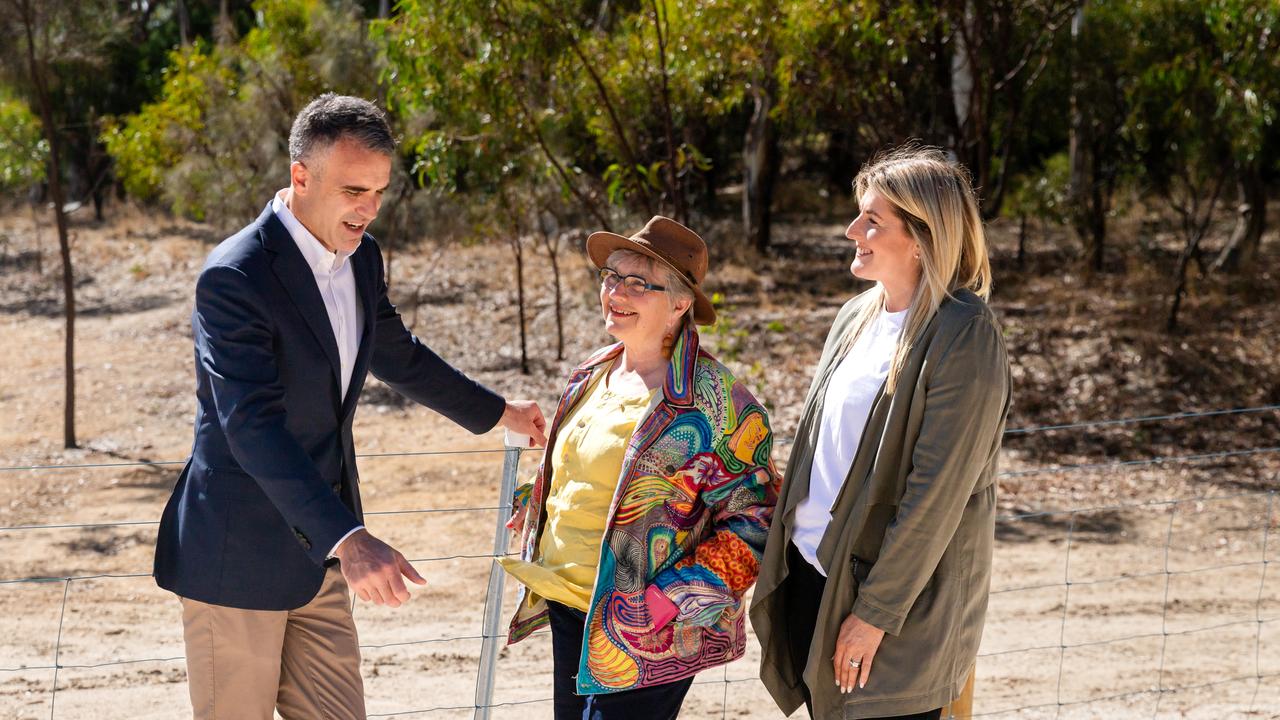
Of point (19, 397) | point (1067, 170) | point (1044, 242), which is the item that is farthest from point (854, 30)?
point (1067, 170)

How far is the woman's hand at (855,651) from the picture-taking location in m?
2.67

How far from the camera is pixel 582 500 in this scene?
3004 mm

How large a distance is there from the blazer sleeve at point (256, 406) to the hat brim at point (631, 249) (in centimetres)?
83

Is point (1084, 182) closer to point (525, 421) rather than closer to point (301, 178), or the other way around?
point (525, 421)

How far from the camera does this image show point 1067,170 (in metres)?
20.4

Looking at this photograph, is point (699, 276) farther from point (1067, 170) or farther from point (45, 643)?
point (1067, 170)

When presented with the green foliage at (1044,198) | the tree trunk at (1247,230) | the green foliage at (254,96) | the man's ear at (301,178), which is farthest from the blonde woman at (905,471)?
the green foliage at (1044,198)

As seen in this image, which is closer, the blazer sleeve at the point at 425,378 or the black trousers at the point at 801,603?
the black trousers at the point at 801,603

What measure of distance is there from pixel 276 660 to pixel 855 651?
1.35 metres

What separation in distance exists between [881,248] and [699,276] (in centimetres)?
56

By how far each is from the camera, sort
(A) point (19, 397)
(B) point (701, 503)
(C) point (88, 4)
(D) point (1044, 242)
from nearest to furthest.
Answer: (B) point (701, 503), (C) point (88, 4), (A) point (19, 397), (D) point (1044, 242)

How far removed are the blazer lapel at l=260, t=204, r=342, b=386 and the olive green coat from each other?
1.15 meters

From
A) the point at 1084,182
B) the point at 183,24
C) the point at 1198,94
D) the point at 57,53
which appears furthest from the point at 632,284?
the point at 183,24

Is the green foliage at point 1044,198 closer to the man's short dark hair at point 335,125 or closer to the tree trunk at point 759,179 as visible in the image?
the tree trunk at point 759,179
